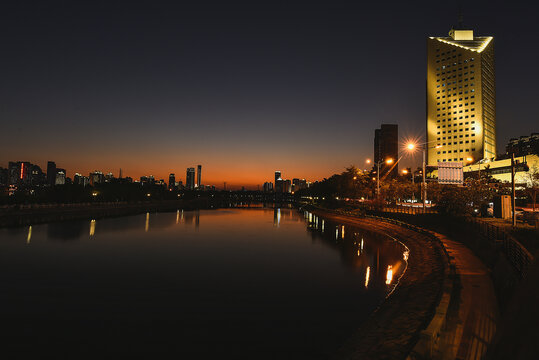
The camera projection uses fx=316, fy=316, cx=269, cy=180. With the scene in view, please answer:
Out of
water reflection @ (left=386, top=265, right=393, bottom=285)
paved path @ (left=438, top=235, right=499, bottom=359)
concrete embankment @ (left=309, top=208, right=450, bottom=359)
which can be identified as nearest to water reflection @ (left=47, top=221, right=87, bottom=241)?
water reflection @ (left=386, top=265, right=393, bottom=285)

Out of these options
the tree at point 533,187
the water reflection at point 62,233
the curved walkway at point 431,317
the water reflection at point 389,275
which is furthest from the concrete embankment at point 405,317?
the water reflection at point 62,233

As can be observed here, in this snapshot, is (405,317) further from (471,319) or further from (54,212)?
(54,212)

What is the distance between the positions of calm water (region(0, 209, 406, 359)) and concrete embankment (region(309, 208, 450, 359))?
4.46 ft

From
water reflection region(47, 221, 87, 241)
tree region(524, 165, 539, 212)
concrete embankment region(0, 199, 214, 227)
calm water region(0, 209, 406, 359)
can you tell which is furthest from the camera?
concrete embankment region(0, 199, 214, 227)

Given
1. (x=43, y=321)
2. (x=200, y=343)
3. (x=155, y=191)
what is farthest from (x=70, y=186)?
(x=200, y=343)

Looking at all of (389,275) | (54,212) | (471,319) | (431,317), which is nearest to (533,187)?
(389,275)

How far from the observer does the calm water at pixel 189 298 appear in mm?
14328

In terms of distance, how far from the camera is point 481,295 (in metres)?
13.6

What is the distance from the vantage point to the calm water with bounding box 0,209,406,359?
14328 mm

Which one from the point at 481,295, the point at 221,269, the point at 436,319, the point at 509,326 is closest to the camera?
the point at 509,326

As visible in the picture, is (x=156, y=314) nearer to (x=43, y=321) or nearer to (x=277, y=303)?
(x=43, y=321)

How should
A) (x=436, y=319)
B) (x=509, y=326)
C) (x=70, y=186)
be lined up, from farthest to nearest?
(x=70, y=186), (x=436, y=319), (x=509, y=326)

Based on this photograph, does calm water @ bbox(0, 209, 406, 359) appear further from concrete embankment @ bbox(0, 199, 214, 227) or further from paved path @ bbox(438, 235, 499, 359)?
concrete embankment @ bbox(0, 199, 214, 227)

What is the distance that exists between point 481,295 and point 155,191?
175271mm
